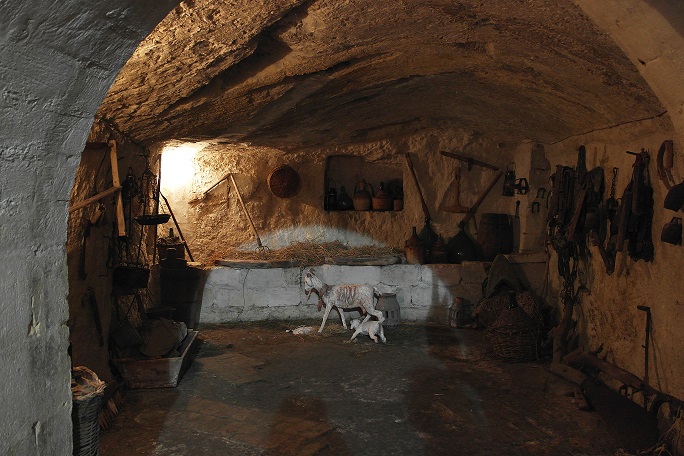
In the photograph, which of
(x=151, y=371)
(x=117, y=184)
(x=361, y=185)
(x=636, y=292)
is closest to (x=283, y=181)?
(x=361, y=185)

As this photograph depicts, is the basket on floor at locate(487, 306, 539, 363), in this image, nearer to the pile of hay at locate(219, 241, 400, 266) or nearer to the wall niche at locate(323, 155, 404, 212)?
the pile of hay at locate(219, 241, 400, 266)

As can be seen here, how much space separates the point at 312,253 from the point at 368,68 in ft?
11.7

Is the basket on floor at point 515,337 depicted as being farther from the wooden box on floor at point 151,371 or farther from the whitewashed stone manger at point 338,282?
the wooden box on floor at point 151,371

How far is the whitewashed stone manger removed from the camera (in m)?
7.20

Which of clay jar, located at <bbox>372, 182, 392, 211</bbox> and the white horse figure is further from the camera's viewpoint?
clay jar, located at <bbox>372, 182, 392, 211</bbox>

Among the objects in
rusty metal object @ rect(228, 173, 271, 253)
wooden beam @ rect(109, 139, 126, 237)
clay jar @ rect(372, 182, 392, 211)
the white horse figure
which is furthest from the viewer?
clay jar @ rect(372, 182, 392, 211)

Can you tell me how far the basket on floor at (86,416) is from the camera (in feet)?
6.89

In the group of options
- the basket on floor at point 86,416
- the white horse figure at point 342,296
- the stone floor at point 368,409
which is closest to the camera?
the basket on floor at point 86,416

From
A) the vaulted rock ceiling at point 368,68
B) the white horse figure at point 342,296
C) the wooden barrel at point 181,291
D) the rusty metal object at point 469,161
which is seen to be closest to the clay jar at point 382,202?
the rusty metal object at point 469,161

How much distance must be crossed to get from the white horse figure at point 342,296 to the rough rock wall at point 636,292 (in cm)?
223

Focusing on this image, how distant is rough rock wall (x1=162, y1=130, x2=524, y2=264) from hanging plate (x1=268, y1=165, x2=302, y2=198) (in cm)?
11

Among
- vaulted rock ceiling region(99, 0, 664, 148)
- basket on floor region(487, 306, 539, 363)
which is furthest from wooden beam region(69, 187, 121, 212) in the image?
basket on floor region(487, 306, 539, 363)

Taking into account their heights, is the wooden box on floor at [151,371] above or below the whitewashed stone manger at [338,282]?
below

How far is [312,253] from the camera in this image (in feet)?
25.3
